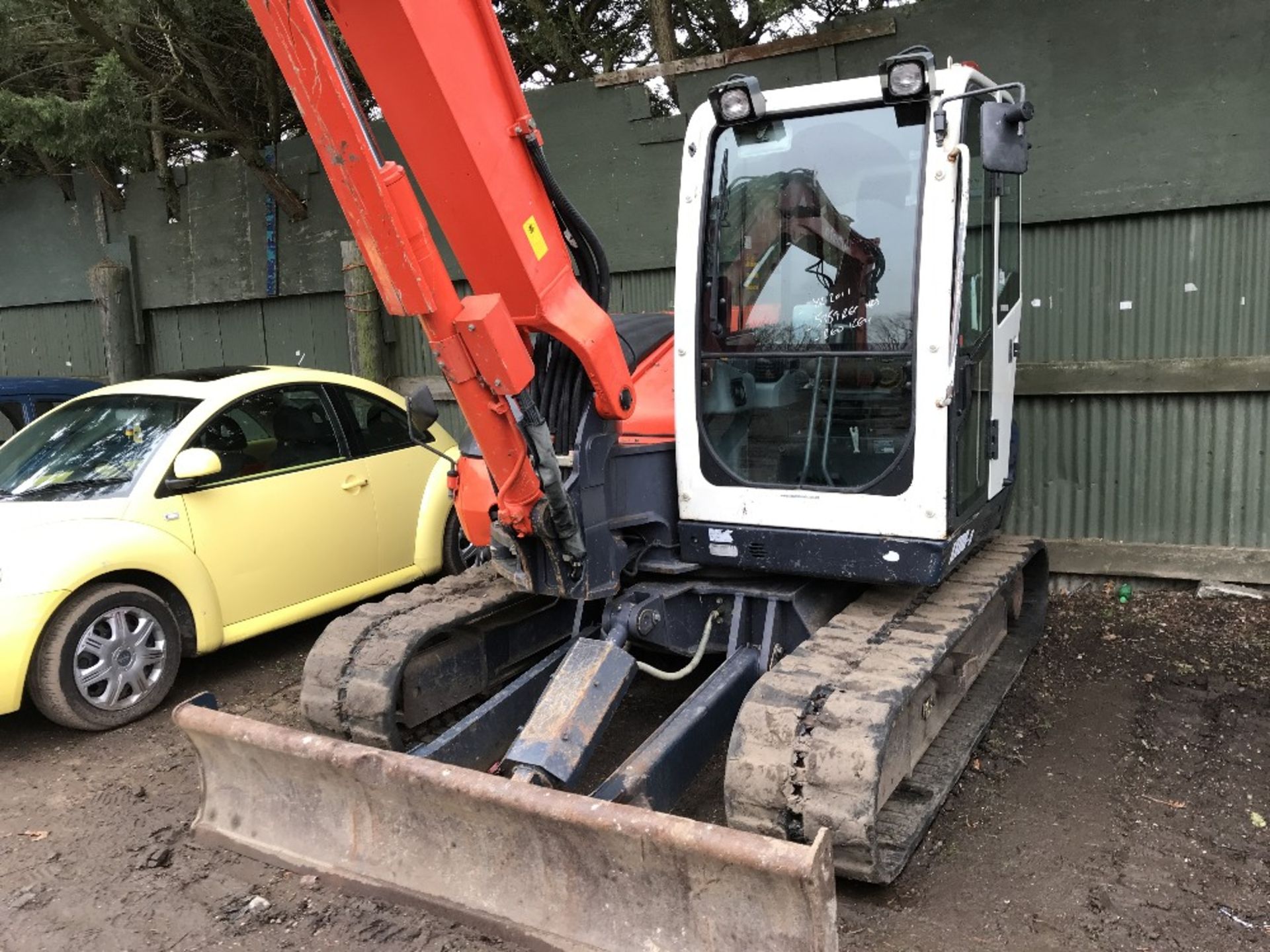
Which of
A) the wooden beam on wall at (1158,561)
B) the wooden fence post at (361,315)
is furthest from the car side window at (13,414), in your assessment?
the wooden beam on wall at (1158,561)

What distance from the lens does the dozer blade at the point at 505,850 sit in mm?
2562

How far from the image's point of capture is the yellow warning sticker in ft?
10.9

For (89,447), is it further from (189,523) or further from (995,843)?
(995,843)

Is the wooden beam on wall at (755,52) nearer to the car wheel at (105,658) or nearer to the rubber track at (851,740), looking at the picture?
the rubber track at (851,740)

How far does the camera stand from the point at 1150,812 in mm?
3812

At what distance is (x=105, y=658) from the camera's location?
4.80 m

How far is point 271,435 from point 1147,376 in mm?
5127

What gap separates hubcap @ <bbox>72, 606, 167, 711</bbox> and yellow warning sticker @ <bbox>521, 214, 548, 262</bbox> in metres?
2.97

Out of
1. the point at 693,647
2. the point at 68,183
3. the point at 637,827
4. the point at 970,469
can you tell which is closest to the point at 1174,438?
the point at 970,469

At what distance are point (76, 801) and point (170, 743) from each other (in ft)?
1.80

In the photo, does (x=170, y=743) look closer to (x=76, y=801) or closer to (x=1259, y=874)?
(x=76, y=801)

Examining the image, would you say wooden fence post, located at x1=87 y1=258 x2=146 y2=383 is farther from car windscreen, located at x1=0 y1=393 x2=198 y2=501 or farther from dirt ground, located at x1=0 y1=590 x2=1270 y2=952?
dirt ground, located at x1=0 y1=590 x2=1270 y2=952

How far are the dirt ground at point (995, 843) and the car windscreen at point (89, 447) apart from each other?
119 cm

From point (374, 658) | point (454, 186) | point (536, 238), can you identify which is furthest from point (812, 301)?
point (374, 658)
